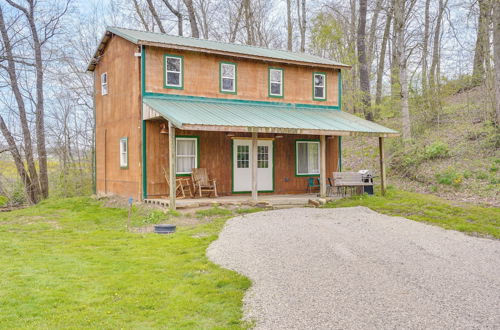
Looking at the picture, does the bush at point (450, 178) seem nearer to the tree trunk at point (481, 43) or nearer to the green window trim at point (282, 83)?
the tree trunk at point (481, 43)

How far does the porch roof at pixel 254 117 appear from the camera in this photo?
12.2 metres

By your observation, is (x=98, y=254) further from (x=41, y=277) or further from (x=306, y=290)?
(x=306, y=290)

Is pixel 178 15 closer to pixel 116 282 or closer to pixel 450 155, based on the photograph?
pixel 450 155

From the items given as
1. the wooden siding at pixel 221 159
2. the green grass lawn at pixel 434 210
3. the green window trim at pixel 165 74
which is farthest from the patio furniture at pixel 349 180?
the green window trim at pixel 165 74

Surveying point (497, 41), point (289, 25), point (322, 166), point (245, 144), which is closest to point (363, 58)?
point (289, 25)

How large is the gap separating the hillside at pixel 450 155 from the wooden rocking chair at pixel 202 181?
24.7 feet

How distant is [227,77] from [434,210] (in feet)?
25.9

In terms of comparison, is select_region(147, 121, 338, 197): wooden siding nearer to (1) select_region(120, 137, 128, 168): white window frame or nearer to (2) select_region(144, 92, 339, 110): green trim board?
(2) select_region(144, 92, 339, 110): green trim board

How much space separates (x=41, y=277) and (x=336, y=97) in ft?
45.4

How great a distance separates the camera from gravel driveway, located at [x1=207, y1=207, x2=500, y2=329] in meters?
4.83

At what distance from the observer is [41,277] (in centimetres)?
644

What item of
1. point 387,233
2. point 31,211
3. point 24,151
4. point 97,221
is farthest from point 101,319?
point 24,151

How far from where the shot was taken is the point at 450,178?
52.0ft

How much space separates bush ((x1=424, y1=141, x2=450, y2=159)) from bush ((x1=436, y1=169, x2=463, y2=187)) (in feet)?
5.02
